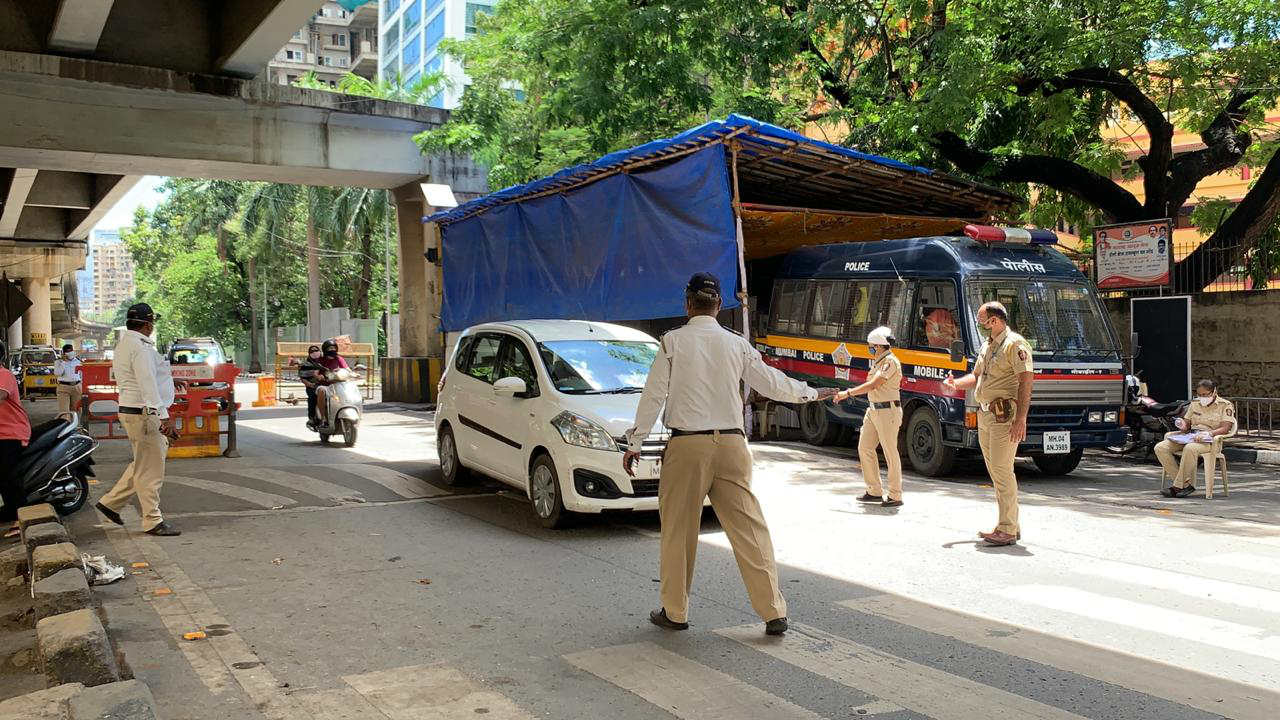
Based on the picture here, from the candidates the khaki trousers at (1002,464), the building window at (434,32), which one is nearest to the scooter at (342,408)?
the khaki trousers at (1002,464)

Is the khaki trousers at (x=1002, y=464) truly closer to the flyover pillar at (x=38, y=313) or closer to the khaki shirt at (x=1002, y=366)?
the khaki shirt at (x=1002, y=366)

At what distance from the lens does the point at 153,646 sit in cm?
557

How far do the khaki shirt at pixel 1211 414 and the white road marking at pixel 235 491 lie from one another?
9252 mm

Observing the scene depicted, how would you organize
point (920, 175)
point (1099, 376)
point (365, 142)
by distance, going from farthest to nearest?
1. point (365, 142)
2. point (920, 175)
3. point (1099, 376)

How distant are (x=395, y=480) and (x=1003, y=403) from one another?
22.0 feet

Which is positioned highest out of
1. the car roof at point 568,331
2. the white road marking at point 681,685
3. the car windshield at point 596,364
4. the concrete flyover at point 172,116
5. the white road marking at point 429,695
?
the concrete flyover at point 172,116

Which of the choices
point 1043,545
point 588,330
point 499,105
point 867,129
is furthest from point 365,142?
point 1043,545

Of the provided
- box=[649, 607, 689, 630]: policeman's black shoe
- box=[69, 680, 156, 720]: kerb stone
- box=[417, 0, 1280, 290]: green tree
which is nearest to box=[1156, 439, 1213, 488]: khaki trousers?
box=[417, 0, 1280, 290]: green tree

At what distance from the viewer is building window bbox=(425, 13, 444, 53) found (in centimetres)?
7062

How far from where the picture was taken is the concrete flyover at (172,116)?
13.0 m

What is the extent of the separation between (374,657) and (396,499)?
5389 mm

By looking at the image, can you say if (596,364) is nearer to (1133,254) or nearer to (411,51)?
(1133,254)

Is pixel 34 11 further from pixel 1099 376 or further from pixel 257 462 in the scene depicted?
pixel 1099 376

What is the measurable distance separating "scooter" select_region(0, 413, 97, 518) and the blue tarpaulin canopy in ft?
23.9
